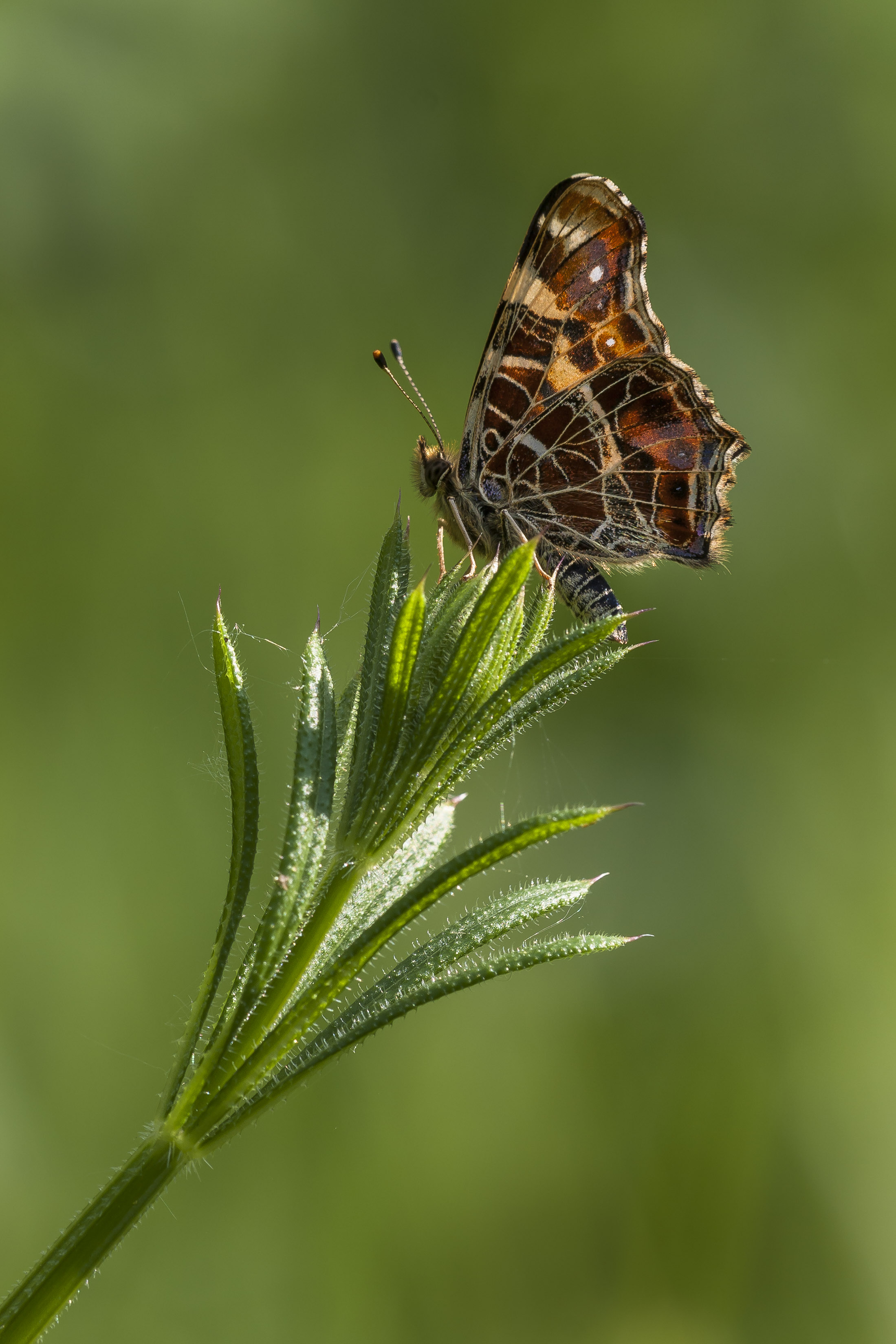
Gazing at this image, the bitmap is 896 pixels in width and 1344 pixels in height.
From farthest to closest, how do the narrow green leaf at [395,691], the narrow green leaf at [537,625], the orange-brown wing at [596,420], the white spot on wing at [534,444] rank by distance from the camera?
the white spot on wing at [534,444], the orange-brown wing at [596,420], the narrow green leaf at [537,625], the narrow green leaf at [395,691]

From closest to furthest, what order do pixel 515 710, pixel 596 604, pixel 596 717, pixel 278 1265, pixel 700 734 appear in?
pixel 515 710, pixel 596 604, pixel 278 1265, pixel 596 717, pixel 700 734

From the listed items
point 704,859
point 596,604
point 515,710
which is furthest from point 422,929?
point 515,710

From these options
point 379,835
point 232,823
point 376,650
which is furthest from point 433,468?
point 232,823

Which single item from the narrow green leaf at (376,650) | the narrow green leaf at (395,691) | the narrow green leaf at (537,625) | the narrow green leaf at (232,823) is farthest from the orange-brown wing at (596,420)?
the narrow green leaf at (232,823)

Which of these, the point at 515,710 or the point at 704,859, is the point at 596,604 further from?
the point at 704,859

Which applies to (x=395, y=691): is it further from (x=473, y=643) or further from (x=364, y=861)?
(x=364, y=861)

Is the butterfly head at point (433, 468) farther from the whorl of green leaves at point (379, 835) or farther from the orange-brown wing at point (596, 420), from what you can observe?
the whorl of green leaves at point (379, 835)

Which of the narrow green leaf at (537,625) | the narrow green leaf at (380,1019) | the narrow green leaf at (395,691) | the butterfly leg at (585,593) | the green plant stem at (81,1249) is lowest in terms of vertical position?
the green plant stem at (81,1249)

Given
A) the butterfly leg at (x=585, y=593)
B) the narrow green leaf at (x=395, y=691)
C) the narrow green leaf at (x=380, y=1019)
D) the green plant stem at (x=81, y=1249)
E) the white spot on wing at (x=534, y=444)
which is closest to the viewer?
the green plant stem at (x=81, y=1249)

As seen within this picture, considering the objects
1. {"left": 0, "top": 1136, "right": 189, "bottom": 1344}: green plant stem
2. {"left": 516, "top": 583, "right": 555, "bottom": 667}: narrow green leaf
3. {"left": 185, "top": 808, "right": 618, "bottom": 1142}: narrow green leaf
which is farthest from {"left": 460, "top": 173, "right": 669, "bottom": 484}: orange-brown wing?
{"left": 0, "top": 1136, "right": 189, "bottom": 1344}: green plant stem
